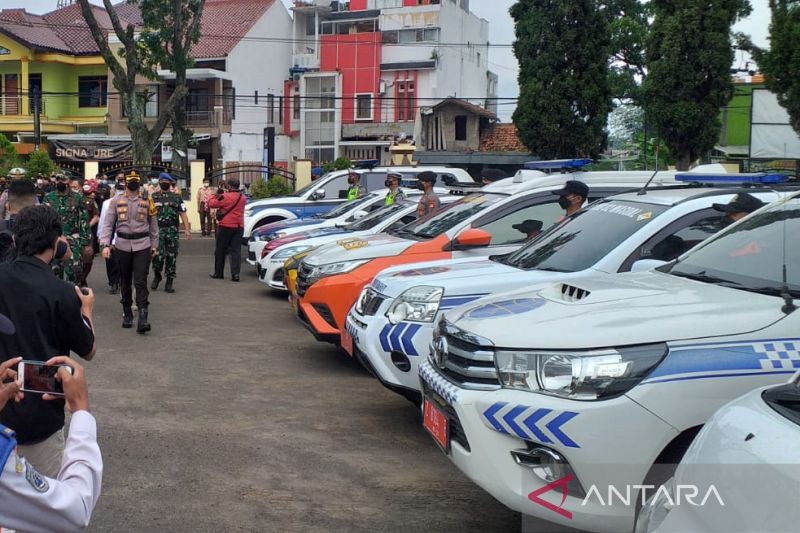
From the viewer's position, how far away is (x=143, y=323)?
34.6 ft

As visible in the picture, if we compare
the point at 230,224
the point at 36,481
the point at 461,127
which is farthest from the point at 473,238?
the point at 461,127

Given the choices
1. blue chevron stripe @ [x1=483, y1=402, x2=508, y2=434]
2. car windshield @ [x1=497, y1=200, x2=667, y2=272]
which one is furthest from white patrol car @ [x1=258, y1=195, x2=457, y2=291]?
blue chevron stripe @ [x1=483, y1=402, x2=508, y2=434]

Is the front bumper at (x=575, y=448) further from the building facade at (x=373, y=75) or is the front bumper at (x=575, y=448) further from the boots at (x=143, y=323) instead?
the building facade at (x=373, y=75)

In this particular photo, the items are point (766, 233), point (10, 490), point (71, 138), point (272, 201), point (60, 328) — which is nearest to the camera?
point (10, 490)

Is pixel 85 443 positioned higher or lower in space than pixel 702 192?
lower

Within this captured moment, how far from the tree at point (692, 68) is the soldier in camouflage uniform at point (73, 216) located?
12.1 meters

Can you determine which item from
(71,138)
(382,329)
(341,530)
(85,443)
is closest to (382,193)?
(382,329)

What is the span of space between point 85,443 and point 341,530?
8.61 feet

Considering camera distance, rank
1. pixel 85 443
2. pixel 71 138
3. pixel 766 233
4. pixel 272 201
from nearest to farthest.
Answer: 1. pixel 85 443
2. pixel 766 233
3. pixel 272 201
4. pixel 71 138

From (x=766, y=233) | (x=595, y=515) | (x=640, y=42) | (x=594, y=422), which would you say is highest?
(x=640, y=42)

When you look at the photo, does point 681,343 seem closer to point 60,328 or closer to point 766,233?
point 766,233

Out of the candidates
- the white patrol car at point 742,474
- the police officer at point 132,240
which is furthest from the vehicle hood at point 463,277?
the police officer at point 132,240

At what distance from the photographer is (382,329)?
6766mm

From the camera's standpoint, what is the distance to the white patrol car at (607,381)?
3.81m
